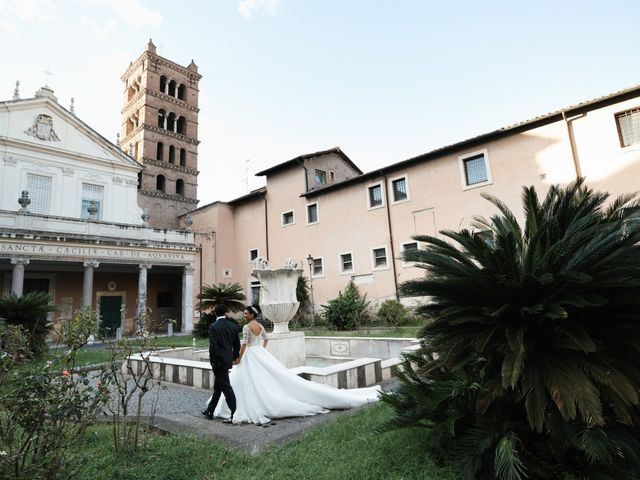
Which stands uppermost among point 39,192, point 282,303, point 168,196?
point 168,196

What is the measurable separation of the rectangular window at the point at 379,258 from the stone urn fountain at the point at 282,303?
11.7 meters

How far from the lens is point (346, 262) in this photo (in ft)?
72.9

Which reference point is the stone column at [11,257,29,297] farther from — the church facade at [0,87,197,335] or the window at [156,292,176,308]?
the window at [156,292,176,308]

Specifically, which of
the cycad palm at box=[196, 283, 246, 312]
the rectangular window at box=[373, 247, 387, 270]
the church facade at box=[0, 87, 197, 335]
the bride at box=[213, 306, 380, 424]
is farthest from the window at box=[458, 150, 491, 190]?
the church facade at box=[0, 87, 197, 335]

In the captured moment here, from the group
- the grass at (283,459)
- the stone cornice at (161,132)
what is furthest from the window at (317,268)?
the stone cornice at (161,132)

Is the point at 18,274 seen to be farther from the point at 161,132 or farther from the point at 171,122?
the point at 171,122

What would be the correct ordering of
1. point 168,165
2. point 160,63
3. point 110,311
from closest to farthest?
point 110,311 < point 168,165 < point 160,63

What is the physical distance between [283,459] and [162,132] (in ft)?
115

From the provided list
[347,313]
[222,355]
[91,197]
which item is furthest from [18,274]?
[222,355]

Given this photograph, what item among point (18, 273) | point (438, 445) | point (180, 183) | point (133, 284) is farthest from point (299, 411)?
point (180, 183)

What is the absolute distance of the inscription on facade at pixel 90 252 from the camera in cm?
1761

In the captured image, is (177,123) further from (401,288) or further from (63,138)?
(401,288)

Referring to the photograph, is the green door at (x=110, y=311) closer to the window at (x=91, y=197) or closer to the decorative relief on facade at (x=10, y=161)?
the window at (x=91, y=197)

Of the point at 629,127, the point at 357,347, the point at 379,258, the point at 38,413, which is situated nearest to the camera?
the point at 38,413
